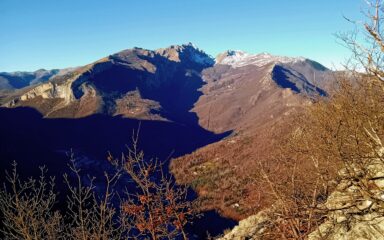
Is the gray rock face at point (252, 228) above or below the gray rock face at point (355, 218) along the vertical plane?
below

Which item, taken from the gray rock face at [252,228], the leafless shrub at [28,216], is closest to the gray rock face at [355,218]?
the gray rock face at [252,228]

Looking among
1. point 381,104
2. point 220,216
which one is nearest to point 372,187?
point 381,104

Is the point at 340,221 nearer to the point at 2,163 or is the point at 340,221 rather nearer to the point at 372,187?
the point at 372,187

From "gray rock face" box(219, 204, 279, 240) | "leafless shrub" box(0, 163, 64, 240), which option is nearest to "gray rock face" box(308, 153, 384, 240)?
"gray rock face" box(219, 204, 279, 240)

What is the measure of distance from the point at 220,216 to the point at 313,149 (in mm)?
133580

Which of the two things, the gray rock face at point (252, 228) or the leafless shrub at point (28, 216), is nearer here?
the leafless shrub at point (28, 216)

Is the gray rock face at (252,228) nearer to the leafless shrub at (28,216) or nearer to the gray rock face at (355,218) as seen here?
the gray rock face at (355,218)

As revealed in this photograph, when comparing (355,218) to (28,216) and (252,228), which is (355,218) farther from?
(28,216)

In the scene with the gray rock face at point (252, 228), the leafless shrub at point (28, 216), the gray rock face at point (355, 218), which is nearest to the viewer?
the gray rock face at point (355, 218)

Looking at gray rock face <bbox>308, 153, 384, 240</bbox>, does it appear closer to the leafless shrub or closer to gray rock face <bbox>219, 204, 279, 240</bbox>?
gray rock face <bbox>219, 204, 279, 240</bbox>

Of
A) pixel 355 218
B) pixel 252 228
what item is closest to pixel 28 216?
pixel 252 228

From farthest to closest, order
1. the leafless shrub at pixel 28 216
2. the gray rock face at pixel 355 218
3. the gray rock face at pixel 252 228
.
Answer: the gray rock face at pixel 252 228
the leafless shrub at pixel 28 216
the gray rock face at pixel 355 218

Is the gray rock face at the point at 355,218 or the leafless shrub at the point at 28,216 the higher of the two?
the gray rock face at the point at 355,218

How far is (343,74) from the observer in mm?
14477
